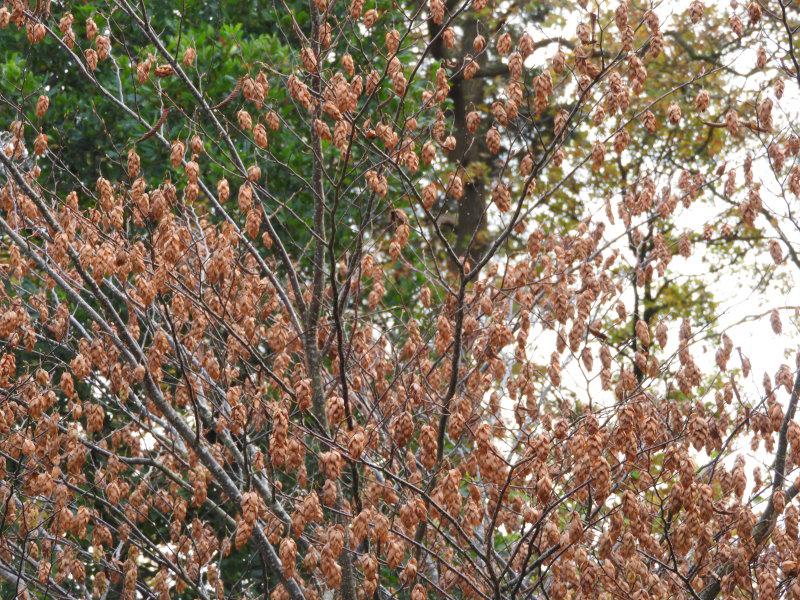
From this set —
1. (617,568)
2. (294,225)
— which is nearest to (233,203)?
(294,225)

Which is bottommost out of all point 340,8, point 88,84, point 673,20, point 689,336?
point 689,336

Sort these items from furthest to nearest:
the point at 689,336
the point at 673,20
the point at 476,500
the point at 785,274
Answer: the point at 673,20
the point at 785,274
the point at 689,336
the point at 476,500

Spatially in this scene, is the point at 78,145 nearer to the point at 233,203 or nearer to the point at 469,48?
the point at 233,203

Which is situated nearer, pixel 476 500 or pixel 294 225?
pixel 476 500

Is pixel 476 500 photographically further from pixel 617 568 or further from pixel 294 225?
pixel 294 225

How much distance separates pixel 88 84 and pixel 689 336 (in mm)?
6145

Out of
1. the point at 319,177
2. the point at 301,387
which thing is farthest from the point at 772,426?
the point at 319,177

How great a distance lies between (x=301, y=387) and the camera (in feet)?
16.8

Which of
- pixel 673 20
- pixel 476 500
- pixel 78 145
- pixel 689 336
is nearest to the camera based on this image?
pixel 476 500

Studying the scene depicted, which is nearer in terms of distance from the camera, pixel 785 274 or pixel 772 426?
pixel 772 426

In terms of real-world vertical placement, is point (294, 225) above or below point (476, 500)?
above

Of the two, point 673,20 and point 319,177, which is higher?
point 673,20

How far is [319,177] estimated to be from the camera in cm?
613

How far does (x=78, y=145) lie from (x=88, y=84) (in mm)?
560
